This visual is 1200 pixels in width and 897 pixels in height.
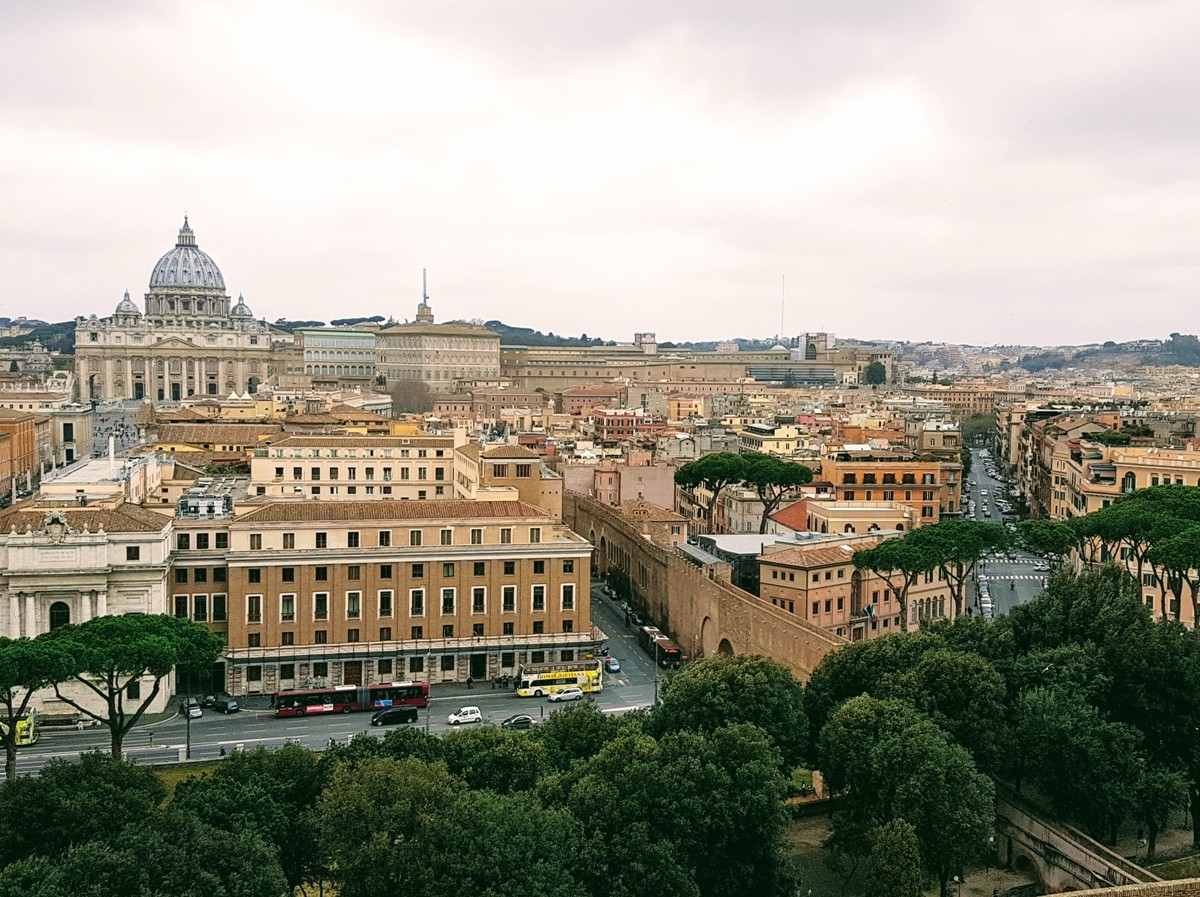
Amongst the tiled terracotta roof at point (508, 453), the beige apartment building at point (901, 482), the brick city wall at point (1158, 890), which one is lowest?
the brick city wall at point (1158, 890)

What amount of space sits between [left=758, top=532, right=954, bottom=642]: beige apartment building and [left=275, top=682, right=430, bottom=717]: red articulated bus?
43.9 ft

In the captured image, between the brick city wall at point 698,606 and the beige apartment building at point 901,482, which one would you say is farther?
the beige apartment building at point 901,482

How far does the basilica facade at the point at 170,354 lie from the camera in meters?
172

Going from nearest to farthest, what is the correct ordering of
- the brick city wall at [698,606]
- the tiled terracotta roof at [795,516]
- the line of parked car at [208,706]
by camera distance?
the brick city wall at [698,606] → the line of parked car at [208,706] → the tiled terracotta roof at [795,516]

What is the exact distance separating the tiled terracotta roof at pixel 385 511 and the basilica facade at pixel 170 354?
402ft

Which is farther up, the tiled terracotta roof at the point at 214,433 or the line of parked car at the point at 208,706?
the tiled terracotta roof at the point at 214,433

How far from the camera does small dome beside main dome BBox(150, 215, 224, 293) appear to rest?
7466 inches

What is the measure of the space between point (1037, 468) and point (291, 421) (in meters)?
50.9

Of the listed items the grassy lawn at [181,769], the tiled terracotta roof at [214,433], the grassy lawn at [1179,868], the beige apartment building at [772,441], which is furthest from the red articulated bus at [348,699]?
the beige apartment building at [772,441]

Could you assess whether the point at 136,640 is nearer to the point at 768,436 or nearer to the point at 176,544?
the point at 176,544

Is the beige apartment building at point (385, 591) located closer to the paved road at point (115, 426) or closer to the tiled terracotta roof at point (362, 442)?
the tiled terracotta roof at point (362, 442)

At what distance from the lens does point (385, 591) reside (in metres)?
46.3

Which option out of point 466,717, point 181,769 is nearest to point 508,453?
point 466,717

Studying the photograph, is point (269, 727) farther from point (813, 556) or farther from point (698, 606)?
point (813, 556)
